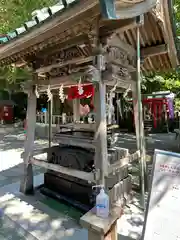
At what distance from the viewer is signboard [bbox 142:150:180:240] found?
1509 mm

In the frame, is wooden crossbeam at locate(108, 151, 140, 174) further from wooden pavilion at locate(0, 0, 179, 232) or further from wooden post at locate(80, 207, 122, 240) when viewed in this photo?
wooden post at locate(80, 207, 122, 240)

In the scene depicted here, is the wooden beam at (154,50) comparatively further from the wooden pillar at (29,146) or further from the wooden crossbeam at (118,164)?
the wooden pillar at (29,146)

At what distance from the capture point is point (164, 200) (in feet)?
5.19

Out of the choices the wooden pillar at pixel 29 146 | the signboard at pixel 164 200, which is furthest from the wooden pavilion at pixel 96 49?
the signboard at pixel 164 200

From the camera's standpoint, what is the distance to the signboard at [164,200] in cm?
151

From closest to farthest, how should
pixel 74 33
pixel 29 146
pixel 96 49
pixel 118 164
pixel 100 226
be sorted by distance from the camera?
1. pixel 100 226
2. pixel 96 49
3. pixel 74 33
4. pixel 118 164
5. pixel 29 146

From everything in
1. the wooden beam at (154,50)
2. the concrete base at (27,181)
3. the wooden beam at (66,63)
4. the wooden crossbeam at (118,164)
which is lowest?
the concrete base at (27,181)

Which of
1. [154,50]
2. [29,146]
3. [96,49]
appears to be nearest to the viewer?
[96,49]

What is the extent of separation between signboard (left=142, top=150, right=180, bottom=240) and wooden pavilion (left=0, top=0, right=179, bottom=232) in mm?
827

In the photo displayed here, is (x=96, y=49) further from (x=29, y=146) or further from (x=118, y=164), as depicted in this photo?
(x=29, y=146)

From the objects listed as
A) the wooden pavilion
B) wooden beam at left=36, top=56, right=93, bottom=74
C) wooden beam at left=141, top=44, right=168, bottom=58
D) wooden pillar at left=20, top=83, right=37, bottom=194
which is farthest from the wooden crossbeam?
wooden beam at left=141, top=44, right=168, bottom=58

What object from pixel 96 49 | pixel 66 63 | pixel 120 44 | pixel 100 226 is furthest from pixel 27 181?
pixel 120 44

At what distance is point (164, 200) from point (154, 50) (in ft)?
8.33

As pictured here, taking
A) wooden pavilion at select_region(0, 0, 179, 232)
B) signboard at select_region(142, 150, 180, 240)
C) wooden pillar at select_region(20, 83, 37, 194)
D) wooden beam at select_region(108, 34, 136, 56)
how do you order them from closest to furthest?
1. signboard at select_region(142, 150, 180, 240)
2. wooden pavilion at select_region(0, 0, 179, 232)
3. wooden beam at select_region(108, 34, 136, 56)
4. wooden pillar at select_region(20, 83, 37, 194)
